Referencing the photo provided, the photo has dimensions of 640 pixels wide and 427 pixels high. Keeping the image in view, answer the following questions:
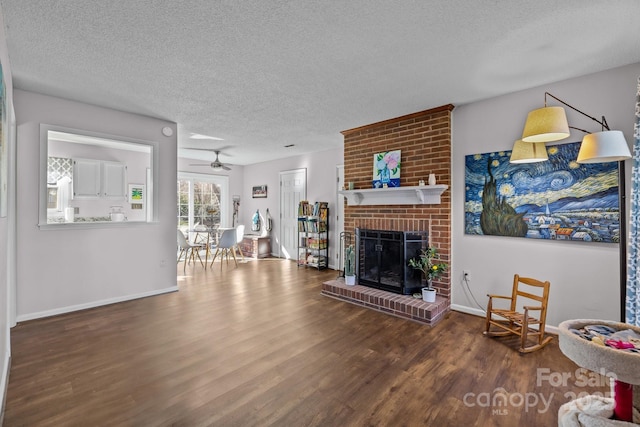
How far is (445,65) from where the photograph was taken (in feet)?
8.46

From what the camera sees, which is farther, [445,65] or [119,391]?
[445,65]

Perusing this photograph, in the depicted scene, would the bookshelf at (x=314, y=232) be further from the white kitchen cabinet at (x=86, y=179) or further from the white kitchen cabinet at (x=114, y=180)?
the white kitchen cabinet at (x=86, y=179)

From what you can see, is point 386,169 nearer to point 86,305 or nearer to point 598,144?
point 598,144

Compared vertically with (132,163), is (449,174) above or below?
below

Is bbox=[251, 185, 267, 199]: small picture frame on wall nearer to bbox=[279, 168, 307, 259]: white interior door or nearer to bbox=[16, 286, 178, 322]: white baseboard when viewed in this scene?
bbox=[279, 168, 307, 259]: white interior door

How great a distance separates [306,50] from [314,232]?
13.2 feet

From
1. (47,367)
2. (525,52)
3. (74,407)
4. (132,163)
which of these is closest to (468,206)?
(525,52)

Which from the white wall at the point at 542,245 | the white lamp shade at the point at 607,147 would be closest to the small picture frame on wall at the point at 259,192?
the white wall at the point at 542,245

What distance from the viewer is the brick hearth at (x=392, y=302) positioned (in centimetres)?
317

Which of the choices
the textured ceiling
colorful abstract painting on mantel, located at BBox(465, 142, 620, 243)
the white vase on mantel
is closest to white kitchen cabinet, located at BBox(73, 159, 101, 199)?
the textured ceiling

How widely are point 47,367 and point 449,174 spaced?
14.0ft

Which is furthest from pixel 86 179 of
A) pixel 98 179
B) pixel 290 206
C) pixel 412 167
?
pixel 412 167

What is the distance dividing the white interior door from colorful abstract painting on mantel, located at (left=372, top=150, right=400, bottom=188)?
2.58 meters

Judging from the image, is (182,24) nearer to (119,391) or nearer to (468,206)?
(119,391)
